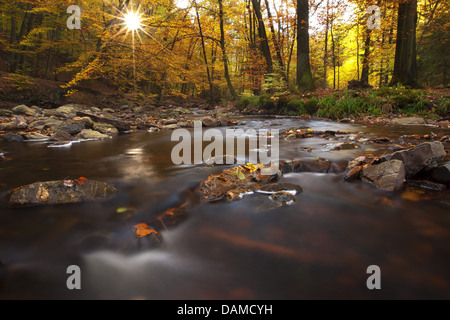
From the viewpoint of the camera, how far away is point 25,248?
1588 millimetres

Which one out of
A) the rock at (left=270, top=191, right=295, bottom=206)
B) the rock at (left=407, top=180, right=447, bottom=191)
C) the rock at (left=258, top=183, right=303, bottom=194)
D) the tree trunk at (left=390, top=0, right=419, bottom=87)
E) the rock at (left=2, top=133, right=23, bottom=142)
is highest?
the tree trunk at (left=390, top=0, right=419, bottom=87)

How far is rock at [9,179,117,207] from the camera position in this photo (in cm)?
216

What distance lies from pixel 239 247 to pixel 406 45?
1143 centimetres

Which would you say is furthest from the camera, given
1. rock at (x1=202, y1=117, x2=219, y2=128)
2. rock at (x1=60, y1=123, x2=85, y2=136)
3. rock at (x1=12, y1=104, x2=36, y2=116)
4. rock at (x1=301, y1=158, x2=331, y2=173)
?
rock at (x1=12, y1=104, x2=36, y2=116)

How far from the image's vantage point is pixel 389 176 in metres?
2.39

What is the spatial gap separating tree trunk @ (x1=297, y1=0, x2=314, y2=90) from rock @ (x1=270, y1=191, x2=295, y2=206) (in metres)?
11.2

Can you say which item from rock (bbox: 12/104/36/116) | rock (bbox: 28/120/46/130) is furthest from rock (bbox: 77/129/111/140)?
rock (bbox: 12/104/36/116)

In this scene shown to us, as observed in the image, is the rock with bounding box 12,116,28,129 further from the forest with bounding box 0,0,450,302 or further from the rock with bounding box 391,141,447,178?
the rock with bounding box 391,141,447,178

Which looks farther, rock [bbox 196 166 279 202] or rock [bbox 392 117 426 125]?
rock [bbox 392 117 426 125]

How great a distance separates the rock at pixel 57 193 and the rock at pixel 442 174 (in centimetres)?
333

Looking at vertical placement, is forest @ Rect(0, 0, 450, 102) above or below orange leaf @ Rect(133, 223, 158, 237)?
above

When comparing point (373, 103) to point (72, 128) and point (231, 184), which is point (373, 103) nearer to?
point (231, 184)

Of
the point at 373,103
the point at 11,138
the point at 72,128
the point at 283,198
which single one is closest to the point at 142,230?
the point at 283,198
